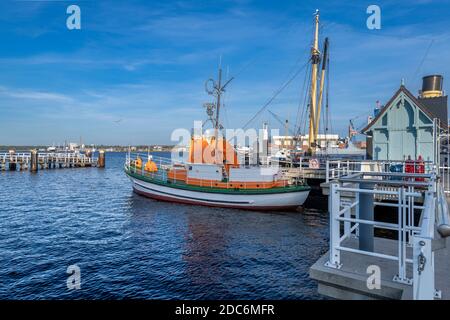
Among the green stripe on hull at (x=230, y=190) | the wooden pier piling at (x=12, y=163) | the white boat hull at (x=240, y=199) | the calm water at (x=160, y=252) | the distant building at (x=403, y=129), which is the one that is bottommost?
the calm water at (x=160, y=252)

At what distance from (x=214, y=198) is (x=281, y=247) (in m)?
10.5

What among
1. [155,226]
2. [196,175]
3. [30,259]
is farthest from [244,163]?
[30,259]

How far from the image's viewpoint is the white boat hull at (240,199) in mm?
22781

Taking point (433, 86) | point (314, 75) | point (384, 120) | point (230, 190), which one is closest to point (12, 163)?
point (230, 190)

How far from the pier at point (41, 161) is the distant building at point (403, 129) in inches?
2414

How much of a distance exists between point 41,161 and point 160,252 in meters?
65.6

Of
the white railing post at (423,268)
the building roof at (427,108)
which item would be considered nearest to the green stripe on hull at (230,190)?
the building roof at (427,108)

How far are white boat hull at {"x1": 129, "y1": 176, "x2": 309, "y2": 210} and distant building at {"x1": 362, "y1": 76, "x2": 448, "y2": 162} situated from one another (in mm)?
6325

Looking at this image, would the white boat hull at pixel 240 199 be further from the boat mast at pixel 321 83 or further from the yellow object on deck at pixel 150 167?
the boat mast at pixel 321 83

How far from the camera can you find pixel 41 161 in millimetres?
67250

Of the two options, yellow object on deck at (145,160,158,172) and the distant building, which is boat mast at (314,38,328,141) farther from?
yellow object on deck at (145,160,158,172)

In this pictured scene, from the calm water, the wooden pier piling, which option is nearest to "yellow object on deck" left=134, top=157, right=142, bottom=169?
the calm water

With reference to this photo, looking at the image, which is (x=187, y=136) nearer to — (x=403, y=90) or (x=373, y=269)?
(x=403, y=90)
